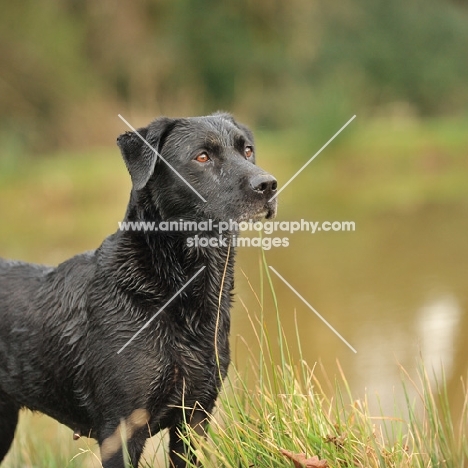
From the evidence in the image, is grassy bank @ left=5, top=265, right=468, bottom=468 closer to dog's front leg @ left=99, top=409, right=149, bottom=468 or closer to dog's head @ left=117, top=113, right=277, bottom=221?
dog's front leg @ left=99, top=409, right=149, bottom=468

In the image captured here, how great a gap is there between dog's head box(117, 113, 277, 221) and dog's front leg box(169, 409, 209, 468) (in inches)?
34.2

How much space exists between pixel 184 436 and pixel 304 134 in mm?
12169

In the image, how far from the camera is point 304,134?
1541cm

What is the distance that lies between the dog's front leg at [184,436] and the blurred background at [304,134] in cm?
61

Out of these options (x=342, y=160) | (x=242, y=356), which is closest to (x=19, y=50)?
(x=342, y=160)

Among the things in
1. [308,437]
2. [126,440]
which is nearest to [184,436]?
[126,440]

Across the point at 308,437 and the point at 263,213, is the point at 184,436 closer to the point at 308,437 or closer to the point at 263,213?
the point at 308,437

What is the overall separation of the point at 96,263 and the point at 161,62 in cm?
1663

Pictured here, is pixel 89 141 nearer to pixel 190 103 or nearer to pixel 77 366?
pixel 190 103

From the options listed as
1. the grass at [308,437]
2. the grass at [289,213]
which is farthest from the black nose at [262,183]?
the grass at [289,213]

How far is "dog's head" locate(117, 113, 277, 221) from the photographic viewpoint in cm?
380

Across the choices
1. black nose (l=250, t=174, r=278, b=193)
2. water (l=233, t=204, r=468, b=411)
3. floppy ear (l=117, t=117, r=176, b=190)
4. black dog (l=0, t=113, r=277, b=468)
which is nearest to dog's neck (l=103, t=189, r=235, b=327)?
black dog (l=0, t=113, r=277, b=468)

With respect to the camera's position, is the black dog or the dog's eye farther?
the dog's eye

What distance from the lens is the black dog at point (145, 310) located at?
11.8ft
